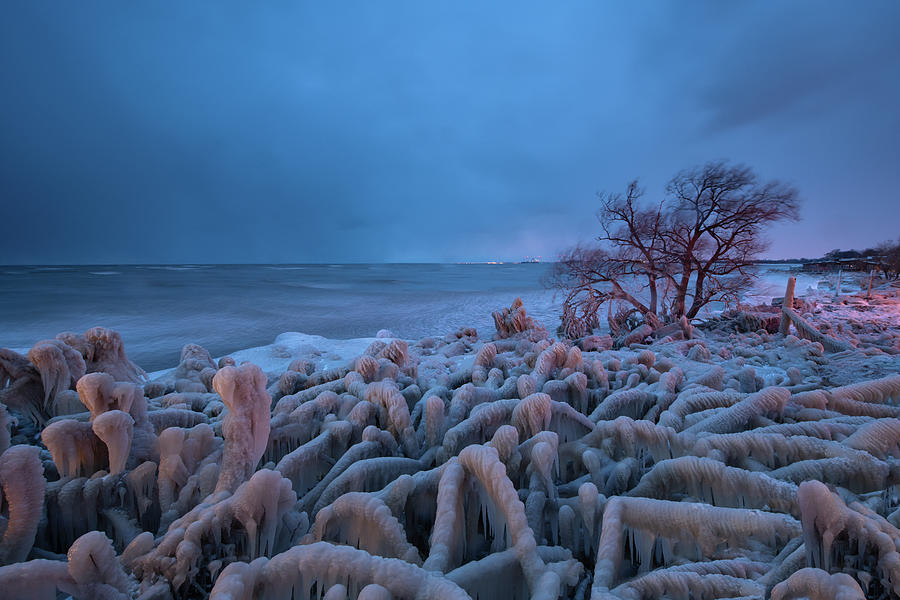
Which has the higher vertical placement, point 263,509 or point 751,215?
point 751,215

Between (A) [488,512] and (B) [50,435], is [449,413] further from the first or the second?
(B) [50,435]

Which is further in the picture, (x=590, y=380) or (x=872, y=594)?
(x=590, y=380)

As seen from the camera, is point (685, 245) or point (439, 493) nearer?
point (439, 493)

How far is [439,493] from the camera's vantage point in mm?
1973

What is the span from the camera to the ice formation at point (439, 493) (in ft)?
4.85

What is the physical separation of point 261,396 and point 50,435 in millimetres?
1246

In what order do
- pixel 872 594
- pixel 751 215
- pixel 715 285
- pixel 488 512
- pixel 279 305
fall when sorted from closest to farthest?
pixel 872 594, pixel 488 512, pixel 751 215, pixel 715 285, pixel 279 305

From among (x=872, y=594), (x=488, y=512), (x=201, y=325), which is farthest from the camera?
(x=201, y=325)

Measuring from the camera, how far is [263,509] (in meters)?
1.83

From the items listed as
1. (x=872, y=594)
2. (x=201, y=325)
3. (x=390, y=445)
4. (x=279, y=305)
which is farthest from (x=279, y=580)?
(x=279, y=305)

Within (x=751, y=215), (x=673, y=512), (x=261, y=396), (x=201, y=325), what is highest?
(x=751, y=215)

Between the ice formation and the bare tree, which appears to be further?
the bare tree

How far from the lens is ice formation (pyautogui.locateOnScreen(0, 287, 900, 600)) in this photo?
1479 mm

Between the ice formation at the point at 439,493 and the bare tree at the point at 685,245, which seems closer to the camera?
the ice formation at the point at 439,493
